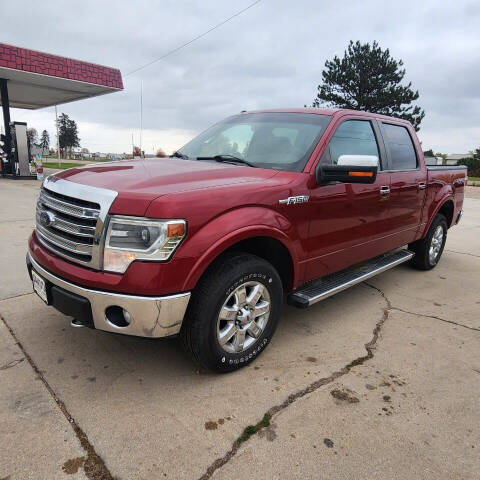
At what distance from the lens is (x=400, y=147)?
412 centimetres

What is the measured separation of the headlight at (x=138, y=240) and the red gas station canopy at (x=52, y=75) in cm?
1706

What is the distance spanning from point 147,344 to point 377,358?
1.76 meters

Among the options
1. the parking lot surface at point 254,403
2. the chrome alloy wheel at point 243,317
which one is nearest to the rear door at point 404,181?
the parking lot surface at point 254,403

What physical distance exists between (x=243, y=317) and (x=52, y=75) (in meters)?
17.9

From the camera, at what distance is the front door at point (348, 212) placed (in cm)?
290

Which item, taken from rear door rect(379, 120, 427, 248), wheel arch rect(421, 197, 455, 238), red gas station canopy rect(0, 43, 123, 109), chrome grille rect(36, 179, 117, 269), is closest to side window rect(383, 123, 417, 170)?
rear door rect(379, 120, 427, 248)

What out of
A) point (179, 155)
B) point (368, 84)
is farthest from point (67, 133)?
point (179, 155)

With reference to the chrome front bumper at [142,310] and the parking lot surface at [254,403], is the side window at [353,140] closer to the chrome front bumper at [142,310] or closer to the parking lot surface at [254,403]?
the parking lot surface at [254,403]

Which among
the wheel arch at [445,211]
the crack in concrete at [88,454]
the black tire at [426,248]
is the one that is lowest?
the crack in concrete at [88,454]

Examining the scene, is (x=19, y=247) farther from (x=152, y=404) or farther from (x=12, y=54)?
(x=12, y=54)

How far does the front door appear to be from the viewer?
2900mm

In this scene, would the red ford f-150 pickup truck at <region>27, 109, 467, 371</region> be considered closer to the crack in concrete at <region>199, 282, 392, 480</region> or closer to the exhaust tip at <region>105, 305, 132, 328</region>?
the exhaust tip at <region>105, 305, 132, 328</region>

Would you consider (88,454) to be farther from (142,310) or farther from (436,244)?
(436,244)

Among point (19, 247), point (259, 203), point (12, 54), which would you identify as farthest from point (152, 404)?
point (12, 54)
